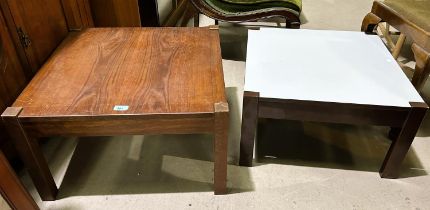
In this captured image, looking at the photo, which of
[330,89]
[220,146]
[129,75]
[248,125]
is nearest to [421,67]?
[330,89]

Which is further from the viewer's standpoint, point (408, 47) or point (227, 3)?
point (408, 47)

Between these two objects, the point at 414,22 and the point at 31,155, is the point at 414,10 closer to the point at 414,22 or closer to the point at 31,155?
the point at 414,22

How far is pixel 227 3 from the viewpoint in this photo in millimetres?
2029

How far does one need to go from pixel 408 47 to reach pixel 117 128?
2189 millimetres

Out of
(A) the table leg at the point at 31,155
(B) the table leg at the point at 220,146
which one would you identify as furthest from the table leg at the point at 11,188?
(B) the table leg at the point at 220,146

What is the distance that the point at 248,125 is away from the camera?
1.22 metres

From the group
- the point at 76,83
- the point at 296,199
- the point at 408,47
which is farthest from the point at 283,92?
the point at 408,47

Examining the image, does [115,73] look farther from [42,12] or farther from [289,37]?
[289,37]

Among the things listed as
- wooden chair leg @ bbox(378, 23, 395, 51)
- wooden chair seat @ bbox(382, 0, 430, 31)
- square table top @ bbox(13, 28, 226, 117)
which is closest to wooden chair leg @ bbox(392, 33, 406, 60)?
wooden chair leg @ bbox(378, 23, 395, 51)

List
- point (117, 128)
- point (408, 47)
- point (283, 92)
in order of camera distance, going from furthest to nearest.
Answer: point (408, 47) < point (283, 92) < point (117, 128)

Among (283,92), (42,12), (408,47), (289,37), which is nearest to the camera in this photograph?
(283,92)

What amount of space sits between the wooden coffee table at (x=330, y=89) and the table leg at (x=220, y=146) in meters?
0.16

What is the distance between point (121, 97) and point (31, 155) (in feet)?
1.10

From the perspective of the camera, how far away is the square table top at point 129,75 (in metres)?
1.03
